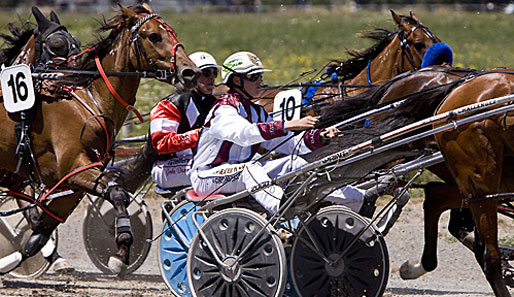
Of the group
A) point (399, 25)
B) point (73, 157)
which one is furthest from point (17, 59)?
point (399, 25)

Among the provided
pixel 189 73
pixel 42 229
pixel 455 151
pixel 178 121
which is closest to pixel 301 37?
pixel 178 121

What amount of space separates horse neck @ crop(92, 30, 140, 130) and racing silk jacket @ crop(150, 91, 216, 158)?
28cm

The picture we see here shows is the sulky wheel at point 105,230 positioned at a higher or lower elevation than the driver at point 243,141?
lower

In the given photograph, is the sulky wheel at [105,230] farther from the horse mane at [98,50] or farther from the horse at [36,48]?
the horse mane at [98,50]

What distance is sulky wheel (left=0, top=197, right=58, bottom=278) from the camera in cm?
718

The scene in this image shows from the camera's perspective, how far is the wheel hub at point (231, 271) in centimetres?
486

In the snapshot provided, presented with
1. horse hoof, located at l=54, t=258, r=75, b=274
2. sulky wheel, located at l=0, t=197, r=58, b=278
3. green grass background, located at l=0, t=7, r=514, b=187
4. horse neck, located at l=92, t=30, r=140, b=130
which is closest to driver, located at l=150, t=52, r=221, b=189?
horse neck, located at l=92, t=30, r=140, b=130

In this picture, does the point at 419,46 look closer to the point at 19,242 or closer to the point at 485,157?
the point at 485,157

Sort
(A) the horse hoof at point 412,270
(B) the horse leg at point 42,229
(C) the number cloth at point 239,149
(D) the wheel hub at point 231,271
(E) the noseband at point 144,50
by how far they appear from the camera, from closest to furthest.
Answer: (D) the wheel hub at point 231,271 < (C) the number cloth at point 239,149 < (E) the noseband at point 144,50 < (A) the horse hoof at point 412,270 < (B) the horse leg at point 42,229

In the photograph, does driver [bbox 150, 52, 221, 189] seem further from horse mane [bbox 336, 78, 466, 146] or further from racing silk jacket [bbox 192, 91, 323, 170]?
horse mane [bbox 336, 78, 466, 146]

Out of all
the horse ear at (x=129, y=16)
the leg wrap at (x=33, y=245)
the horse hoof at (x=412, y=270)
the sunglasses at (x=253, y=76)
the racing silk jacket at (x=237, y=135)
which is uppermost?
the horse ear at (x=129, y=16)

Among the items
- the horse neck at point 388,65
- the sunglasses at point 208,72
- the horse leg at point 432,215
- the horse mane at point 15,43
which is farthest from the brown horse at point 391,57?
the horse mane at point 15,43

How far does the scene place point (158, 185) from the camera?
6461 millimetres

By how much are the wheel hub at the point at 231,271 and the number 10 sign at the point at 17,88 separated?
1994mm
